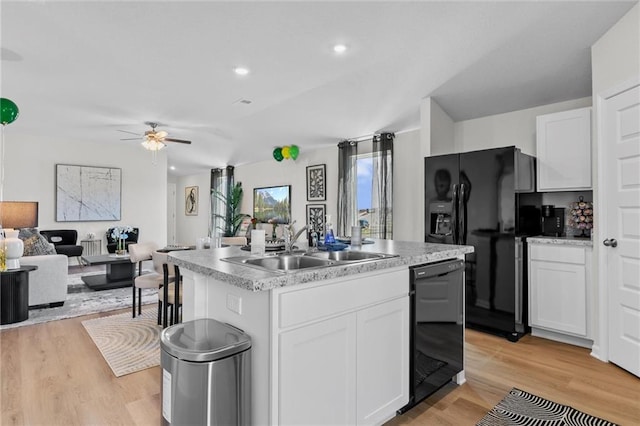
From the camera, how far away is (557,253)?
10.8 feet

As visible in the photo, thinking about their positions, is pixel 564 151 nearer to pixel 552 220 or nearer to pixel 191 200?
pixel 552 220

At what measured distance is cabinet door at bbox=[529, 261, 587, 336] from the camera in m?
3.15

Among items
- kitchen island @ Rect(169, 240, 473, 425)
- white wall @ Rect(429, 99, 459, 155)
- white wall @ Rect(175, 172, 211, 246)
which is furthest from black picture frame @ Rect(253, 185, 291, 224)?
kitchen island @ Rect(169, 240, 473, 425)

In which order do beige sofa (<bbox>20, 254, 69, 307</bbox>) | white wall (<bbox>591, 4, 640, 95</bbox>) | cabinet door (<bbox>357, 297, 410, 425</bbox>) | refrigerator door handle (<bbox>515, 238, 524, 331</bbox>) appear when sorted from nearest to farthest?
cabinet door (<bbox>357, 297, 410, 425</bbox>), white wall (<bbox>591, 4, 640, 95</bbox>), refrigerator door handle (<bbox>515, 238, 524, 331</bbox>), beige sofa (<bbox>20, 254, 69, 307</bbox>)

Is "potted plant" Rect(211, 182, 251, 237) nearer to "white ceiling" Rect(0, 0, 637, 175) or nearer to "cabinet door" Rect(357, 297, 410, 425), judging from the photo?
"white ceiling" Rect(0, 0, 637, 175)

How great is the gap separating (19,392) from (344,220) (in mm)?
4739

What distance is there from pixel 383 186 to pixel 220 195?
5.66 m

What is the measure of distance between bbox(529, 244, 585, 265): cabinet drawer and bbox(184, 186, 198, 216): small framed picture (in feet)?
31.9

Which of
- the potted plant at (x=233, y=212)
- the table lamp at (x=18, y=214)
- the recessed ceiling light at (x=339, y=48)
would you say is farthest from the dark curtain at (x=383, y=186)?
the table lamp at (x=18, y=214)

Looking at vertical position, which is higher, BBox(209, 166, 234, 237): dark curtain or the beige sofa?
BBox(209, 166, 234, 237): dark curtain

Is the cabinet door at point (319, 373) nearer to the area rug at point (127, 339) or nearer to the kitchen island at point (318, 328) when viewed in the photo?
the kitchen island at point (318, 328)

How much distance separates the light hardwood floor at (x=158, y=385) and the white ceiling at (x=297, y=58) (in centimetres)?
268

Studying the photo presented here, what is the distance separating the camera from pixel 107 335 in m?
3.33

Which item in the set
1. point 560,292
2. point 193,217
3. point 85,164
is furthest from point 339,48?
point 193,217
